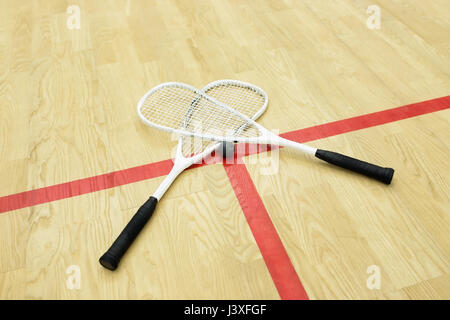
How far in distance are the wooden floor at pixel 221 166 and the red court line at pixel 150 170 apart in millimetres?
23

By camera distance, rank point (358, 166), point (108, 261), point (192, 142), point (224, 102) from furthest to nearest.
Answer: point (224, 102) → point (192, 142) → point (358, 166) → point (108, 261)

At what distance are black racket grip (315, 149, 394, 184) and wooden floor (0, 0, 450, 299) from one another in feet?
0.12

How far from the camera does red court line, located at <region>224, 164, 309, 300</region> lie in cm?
89

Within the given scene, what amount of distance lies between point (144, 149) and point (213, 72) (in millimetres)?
452

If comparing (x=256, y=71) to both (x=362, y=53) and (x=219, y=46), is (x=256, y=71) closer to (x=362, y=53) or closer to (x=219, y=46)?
(x=219, y=46)

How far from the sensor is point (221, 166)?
1.14 m

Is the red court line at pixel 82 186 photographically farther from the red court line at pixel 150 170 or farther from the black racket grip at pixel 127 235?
the black racket grip at pixel 127 235

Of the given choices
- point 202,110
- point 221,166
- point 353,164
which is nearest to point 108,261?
point 221,166

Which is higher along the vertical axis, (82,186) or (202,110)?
(202,110)

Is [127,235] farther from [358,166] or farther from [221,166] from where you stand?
[358,166]

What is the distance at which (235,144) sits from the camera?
1186 mm

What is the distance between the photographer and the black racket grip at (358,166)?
1.04m

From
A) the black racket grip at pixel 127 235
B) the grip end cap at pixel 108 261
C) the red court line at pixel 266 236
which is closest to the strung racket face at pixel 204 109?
the red court line at pixel 266 236

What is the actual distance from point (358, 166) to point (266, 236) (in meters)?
0.32
